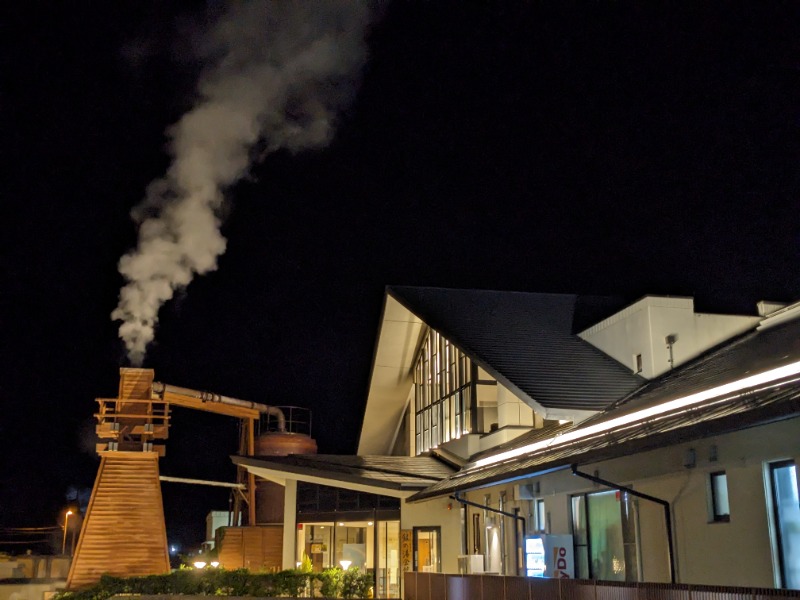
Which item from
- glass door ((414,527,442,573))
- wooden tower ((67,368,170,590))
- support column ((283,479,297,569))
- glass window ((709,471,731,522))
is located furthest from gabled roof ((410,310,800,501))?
wooden tower ((67,368,170,590))

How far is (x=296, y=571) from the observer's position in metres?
21.5

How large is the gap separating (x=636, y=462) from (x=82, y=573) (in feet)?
64.7

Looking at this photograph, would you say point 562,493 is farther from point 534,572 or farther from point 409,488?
point 409,488

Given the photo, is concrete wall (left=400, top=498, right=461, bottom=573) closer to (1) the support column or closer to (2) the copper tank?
(1) the support column

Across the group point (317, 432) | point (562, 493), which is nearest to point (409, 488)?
point (562, 493)

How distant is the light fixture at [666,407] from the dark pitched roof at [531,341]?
115 centimetres

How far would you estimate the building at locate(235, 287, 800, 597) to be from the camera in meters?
10.2

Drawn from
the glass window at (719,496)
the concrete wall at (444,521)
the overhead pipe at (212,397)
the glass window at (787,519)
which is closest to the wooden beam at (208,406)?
the overhead pipe at (212,397)

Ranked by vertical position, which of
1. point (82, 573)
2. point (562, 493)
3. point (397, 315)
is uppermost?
point (397, 315)

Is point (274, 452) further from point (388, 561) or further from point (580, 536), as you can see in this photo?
point (580, 536)

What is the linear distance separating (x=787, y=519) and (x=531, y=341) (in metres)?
11.2

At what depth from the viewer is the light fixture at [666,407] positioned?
34.1 ft

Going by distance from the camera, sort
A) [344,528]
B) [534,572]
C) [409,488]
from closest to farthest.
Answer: [534,572], [409,488], [344,528]

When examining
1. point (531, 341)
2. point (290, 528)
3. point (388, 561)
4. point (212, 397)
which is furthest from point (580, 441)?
point (212, 397)
